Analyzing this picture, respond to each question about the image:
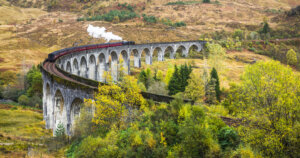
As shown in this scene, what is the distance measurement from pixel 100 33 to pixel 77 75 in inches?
3748

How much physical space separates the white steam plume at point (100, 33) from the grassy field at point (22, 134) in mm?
70635

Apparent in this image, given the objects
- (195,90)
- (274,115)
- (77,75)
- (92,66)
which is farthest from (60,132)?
(92,66)

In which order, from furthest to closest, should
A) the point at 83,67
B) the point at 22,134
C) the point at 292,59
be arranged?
the point at 292,59, the point at 83,67, the point at 22,134

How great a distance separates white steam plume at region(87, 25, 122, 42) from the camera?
117738 millimetres

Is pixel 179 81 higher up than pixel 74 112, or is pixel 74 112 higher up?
pixel 179 81

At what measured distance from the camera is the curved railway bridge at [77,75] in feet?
93.7

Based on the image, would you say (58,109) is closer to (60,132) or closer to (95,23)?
(60,132)

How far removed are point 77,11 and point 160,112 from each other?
174591mm

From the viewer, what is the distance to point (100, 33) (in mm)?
127375

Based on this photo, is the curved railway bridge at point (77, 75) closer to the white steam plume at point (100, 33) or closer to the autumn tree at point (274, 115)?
the autumn tree at point (274, 115)

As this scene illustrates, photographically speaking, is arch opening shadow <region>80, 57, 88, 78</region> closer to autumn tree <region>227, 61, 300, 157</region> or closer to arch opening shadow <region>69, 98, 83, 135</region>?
Result: arch opening shadow <region>69, 98, 83, 135</region>

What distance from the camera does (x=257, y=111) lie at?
1706cm

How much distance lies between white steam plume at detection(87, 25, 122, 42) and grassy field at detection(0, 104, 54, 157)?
7063 centimetres

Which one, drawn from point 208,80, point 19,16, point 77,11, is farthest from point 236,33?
point 19,16
